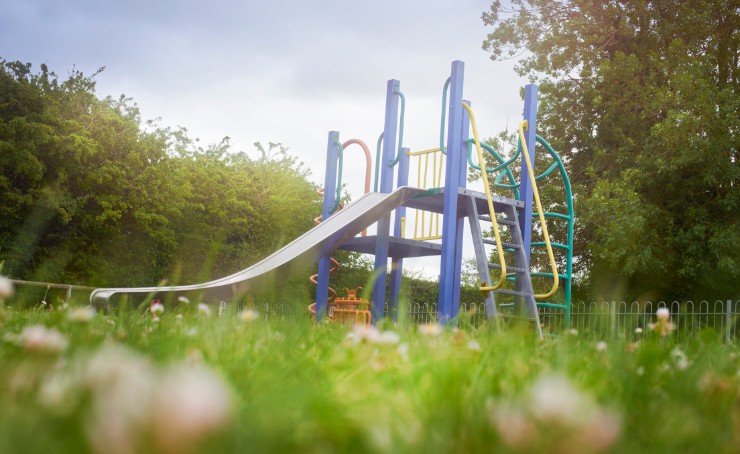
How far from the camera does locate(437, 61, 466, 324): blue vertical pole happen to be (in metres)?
7.76

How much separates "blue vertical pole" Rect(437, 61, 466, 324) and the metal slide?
18.6 inches

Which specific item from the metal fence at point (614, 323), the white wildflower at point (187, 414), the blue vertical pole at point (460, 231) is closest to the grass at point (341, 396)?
the white wildflower at point (187, 414)

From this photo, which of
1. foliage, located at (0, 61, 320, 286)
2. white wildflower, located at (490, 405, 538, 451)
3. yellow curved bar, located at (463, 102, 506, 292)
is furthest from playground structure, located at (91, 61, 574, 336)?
foliage, located at (0, 61, 320, 286)

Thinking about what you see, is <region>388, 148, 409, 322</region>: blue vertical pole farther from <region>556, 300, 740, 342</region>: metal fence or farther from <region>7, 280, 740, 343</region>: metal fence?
<region>556, 300, 740, 342</region>: metal fence

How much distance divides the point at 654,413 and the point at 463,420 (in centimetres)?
44

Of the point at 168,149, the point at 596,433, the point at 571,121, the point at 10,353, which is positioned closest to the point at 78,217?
the point at 168,149

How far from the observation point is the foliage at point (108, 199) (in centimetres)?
2066

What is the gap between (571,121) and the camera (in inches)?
792

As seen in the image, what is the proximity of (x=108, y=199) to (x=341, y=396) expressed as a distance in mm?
21674

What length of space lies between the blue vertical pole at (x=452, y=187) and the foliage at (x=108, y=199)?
1134 cm

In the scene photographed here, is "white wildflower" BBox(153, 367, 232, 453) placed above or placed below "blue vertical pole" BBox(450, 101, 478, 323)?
below

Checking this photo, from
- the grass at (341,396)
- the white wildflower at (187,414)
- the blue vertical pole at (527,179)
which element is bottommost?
the grass at (341,396)

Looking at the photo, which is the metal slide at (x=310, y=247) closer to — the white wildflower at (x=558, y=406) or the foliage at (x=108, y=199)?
the white wildflower at (x=558, y=406)

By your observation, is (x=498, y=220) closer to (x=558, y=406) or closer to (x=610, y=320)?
(x=610, y=320)
